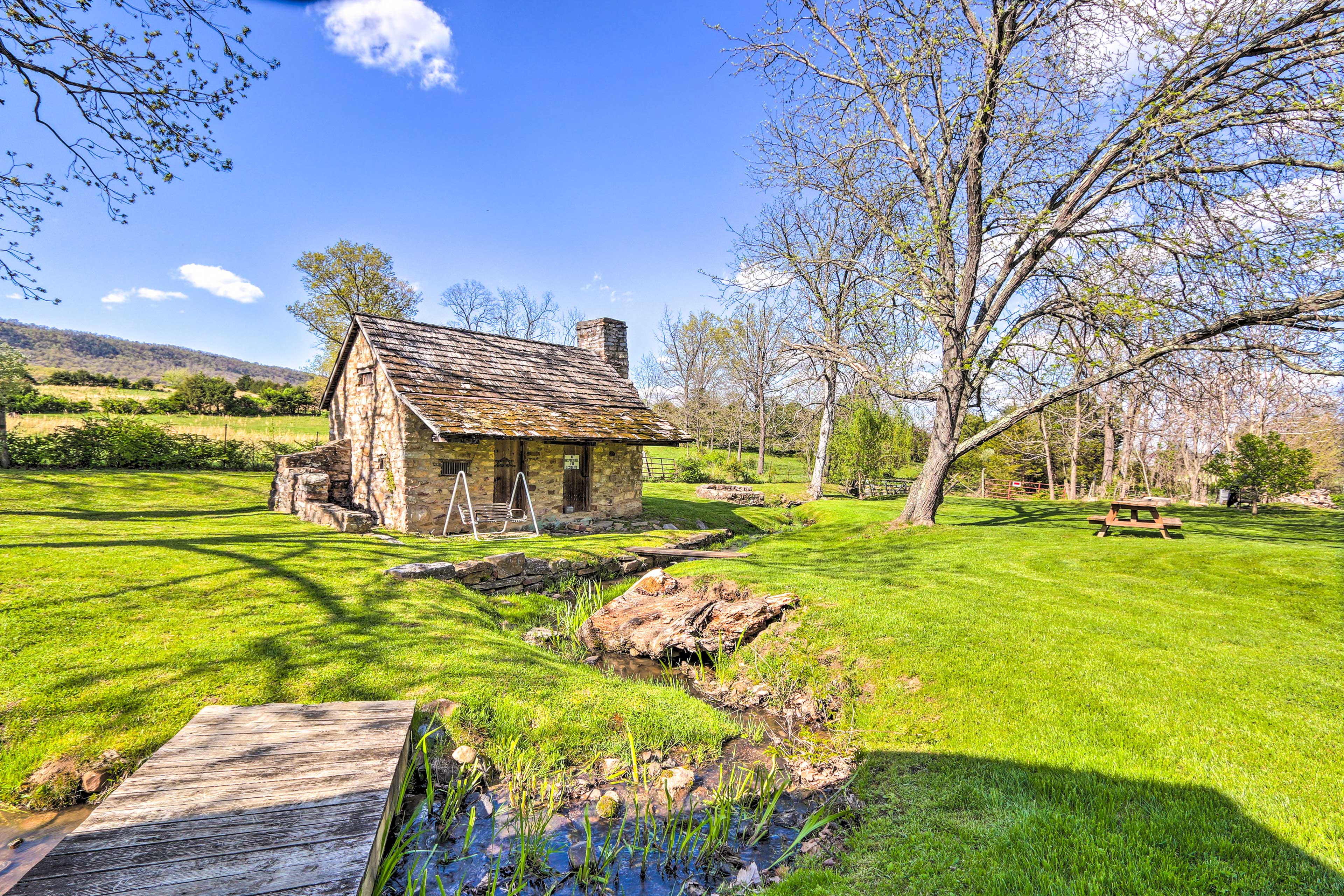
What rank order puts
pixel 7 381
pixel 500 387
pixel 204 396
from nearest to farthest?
pixel 500 387, pixel 7 381, pixel 204 396

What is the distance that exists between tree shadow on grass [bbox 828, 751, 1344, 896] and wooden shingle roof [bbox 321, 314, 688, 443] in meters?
11.2

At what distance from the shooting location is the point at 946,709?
4.99m

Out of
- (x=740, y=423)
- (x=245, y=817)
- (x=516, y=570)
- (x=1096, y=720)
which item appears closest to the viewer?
(x=245, y=817)

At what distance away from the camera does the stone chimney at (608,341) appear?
1991 cm

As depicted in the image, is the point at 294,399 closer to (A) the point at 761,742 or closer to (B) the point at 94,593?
(B) the point at 94,593

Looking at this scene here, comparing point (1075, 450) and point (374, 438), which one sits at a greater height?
point (1075, 450)

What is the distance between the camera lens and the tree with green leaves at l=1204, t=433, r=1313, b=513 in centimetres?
1675

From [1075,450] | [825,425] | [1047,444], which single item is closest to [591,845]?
[825,425]

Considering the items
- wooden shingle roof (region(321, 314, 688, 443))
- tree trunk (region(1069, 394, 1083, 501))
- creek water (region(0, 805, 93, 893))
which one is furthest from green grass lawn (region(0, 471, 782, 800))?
tree trunk (region(1069, 394, 1083, 501))

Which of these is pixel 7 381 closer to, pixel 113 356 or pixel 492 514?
pixel 492 514

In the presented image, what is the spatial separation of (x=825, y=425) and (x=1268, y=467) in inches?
517

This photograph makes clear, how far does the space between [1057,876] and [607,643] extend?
19.5 ft

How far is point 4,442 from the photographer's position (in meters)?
15.9

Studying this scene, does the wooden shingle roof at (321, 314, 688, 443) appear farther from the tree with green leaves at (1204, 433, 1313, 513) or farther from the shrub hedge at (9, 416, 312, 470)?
the tree with green leaves at (1204, 433, 1313, 513)
